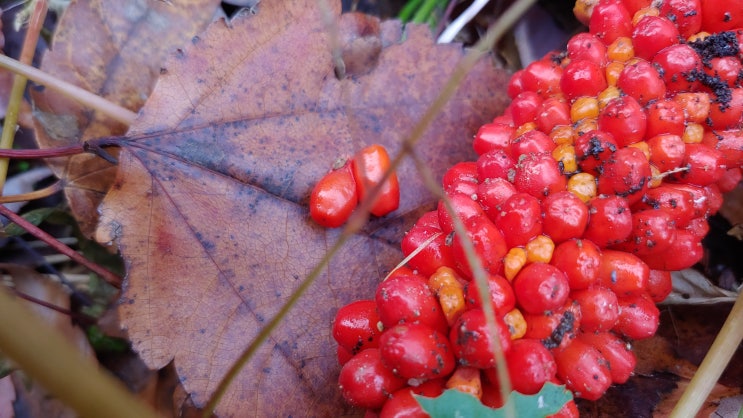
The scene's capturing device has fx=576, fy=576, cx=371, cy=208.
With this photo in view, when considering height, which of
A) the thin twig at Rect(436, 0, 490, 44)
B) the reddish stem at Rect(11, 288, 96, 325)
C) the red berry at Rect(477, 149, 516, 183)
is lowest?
the red berry at Rect(477, 149, 516, 183)

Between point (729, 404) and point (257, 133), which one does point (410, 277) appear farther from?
point (729, 404)

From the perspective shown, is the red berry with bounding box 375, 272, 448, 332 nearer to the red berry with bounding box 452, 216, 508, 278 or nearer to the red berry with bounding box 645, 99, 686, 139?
the red berry with bounding box 452, 216, 508, 278

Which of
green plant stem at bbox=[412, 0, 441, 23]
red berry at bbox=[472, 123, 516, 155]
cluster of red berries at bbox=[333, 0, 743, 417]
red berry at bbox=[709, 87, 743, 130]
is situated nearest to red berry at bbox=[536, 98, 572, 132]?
cluster of red berries at bbox=[333, 0, 743, 417]

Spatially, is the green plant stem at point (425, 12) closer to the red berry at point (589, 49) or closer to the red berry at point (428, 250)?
the red berry at point (589, 49)

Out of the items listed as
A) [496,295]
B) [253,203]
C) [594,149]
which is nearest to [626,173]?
[594,149]

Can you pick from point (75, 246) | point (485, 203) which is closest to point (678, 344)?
point (485, 203)

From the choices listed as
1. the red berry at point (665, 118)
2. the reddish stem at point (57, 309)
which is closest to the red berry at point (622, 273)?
the red berry at point (665, 118)

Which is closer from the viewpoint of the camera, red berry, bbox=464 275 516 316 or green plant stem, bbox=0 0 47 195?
red berry, bbox=464 275 516 316

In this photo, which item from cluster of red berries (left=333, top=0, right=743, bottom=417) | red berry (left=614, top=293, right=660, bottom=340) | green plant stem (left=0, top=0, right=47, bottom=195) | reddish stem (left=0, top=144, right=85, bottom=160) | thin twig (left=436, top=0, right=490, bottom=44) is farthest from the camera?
thin twig (left=436, top=0, right=490, bottom=44)
